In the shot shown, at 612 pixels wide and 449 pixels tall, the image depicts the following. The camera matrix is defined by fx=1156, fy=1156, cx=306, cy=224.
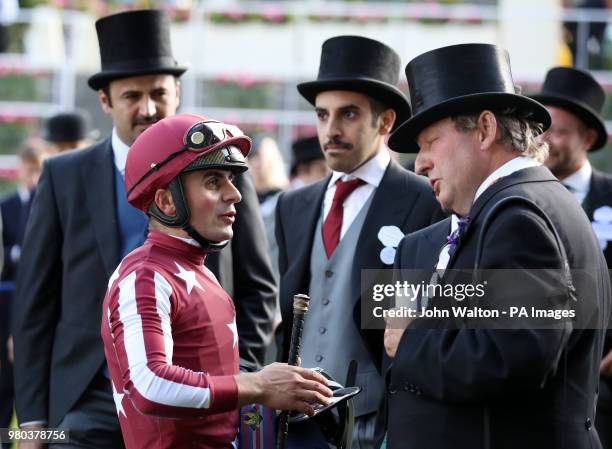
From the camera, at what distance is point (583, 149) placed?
6863mm

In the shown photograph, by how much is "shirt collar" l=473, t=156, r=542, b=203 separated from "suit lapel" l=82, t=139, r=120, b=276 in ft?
6.04

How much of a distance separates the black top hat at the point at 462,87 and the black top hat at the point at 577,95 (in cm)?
278

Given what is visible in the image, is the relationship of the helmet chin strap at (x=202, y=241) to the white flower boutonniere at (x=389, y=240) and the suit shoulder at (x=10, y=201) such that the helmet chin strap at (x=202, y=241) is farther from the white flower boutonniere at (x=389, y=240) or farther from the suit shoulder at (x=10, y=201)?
the suit shoulder at (x=10, y=201)

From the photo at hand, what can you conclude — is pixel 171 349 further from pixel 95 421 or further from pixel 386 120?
pixel 386 120

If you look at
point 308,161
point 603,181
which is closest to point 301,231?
point 603,181

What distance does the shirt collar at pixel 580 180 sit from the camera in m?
6.52

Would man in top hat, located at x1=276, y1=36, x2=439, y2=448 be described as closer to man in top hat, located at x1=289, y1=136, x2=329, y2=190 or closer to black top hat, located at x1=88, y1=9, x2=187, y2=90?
black top hat, located at x1=88, y1=9, x2=187, y2=90

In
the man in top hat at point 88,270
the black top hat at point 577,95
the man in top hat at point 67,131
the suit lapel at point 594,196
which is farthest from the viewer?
the man in top hat at point 67,131

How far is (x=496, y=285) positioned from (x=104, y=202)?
2.21 metres

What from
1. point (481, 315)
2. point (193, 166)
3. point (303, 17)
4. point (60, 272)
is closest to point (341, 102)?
point (60, 272)

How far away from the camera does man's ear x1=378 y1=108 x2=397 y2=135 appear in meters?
5.82

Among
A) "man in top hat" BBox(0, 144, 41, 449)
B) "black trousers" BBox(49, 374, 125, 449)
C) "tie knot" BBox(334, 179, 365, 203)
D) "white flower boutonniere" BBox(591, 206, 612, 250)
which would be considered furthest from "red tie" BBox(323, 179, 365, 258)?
"man in top hat" BBox(0, 144, 41, 449)

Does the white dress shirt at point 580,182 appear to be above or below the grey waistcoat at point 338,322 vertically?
above

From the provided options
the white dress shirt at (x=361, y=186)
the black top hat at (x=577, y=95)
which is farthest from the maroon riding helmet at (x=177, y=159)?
the black top hat at (x=577, y=95)
